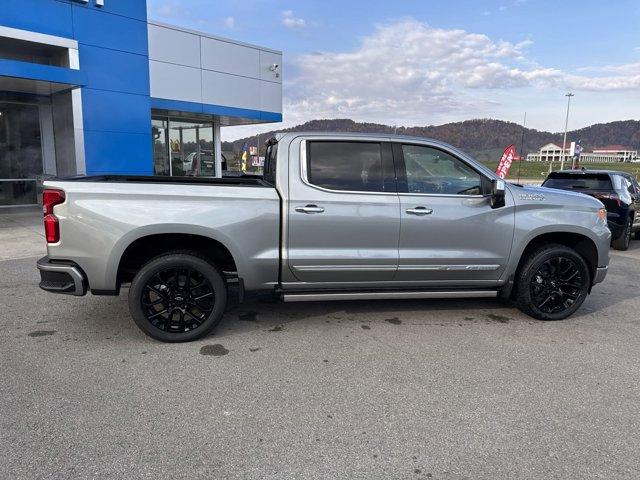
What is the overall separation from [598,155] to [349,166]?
438ft

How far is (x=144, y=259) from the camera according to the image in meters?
4.66

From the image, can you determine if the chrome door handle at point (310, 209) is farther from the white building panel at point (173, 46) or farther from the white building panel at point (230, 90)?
the white building panel at point (230, 90)

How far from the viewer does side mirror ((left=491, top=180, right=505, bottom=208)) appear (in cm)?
478

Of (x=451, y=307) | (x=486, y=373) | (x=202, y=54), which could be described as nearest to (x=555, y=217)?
(x=451, y=307)

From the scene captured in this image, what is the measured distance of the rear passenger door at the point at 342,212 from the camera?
15.0ft

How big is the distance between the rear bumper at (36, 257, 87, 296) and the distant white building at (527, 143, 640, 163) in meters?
114

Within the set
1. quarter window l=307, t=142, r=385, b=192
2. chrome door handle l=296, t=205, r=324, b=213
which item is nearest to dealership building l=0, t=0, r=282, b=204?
quarter window l=307, t=142, r=385, b=192

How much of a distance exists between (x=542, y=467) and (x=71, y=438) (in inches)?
107

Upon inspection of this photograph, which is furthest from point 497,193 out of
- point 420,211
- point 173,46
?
point 173,46

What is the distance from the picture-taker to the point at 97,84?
43.2ft

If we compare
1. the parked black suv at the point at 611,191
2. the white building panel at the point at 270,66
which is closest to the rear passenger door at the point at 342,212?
the parked black suv at the point at 611,191

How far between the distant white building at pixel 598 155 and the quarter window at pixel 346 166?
11213cm

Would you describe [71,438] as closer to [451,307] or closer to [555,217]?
[451,307]

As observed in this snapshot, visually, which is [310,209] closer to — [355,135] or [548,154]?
[355,135]
